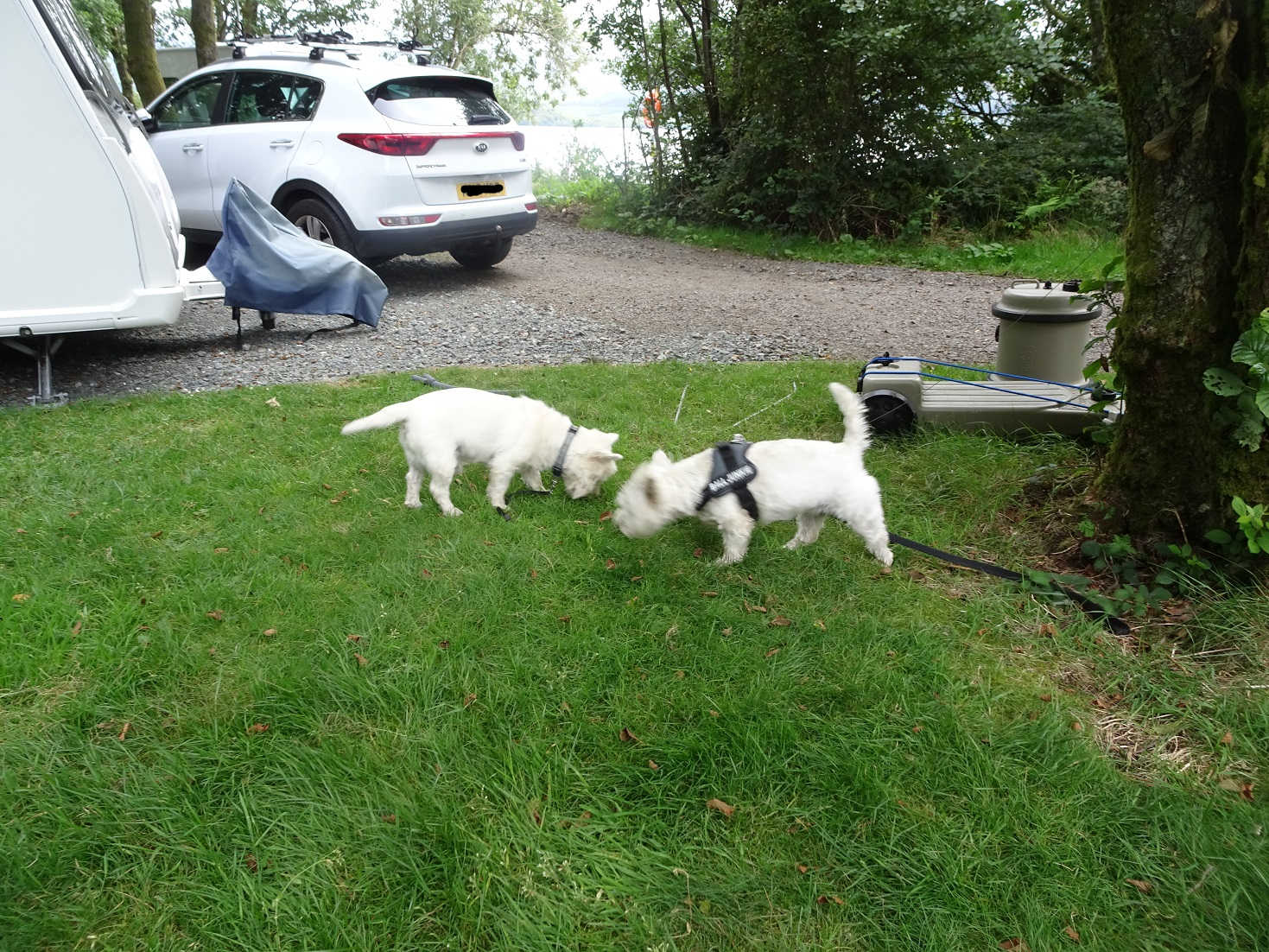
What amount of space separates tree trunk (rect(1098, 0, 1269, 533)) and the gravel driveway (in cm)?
391

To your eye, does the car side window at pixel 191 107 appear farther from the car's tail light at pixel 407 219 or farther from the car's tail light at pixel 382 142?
the car's tail light at pixel 407 219

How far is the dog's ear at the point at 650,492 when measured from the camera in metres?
3.78

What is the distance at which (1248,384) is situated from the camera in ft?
10.1

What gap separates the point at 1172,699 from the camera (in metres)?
2.96

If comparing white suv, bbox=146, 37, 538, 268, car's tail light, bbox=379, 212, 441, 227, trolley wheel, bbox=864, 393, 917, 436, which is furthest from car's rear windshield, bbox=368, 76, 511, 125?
trolley wheel, bbox=864, 393, 917, 436

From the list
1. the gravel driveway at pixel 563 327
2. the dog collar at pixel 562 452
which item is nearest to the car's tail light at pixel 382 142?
the gravel driveway at pixel 563 327

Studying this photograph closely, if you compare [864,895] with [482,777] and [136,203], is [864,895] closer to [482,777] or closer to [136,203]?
[482,777]

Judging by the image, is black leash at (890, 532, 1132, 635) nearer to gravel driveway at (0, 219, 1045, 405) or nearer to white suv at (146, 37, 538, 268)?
gravel driveway at (0, 219, 1045, 405)

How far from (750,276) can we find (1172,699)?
9029mm

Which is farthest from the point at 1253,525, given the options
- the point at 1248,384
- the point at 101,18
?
the point at 101,18

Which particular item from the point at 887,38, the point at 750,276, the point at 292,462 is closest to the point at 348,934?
the point at 292,462

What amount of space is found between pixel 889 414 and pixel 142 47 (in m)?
14.2

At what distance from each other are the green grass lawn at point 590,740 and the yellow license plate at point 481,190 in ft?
19.7

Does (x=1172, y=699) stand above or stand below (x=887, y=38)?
below
